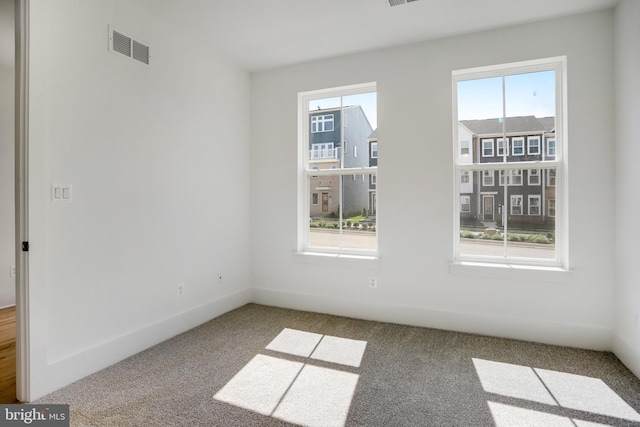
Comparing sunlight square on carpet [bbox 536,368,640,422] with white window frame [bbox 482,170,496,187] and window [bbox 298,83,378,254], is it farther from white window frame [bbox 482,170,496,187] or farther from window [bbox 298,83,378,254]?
window [bbox 298,83,378,254]

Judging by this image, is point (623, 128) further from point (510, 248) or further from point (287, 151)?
point (287, 151)

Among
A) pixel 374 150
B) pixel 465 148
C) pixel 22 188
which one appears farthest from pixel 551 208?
pixel 22 188

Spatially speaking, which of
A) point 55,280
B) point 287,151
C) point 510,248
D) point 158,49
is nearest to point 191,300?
point 55,280

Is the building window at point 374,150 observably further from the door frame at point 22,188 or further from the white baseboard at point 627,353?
the door frame at point 22,188

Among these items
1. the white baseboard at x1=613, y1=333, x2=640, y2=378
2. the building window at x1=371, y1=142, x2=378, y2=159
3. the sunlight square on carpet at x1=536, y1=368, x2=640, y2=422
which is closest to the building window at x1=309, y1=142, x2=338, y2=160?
the building window at x1=371, y1=142, x2=378, y2=159

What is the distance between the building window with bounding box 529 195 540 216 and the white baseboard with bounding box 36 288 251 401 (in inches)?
130

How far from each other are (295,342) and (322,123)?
2457 millimetres

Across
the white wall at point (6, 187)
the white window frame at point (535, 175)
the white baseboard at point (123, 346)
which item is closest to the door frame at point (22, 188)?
the white baseboard at point (123, 346)

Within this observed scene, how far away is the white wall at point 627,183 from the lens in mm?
2480

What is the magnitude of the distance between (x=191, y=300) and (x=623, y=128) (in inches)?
161

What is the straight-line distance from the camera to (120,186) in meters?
2.68

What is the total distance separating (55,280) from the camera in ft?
7.36

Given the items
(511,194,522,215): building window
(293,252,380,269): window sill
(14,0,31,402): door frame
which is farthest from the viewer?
(293,252,380,269): window sill

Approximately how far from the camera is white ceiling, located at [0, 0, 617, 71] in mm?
2760
